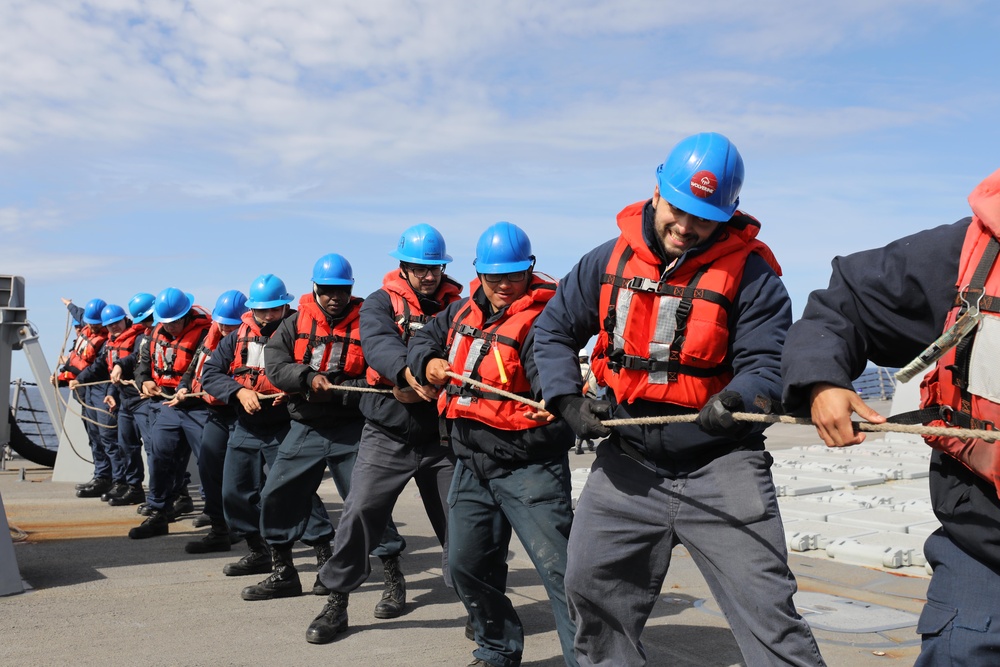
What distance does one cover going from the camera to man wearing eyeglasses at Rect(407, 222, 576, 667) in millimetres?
4410

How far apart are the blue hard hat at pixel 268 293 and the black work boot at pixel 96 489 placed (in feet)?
20.4

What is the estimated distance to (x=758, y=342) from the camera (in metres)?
3.30

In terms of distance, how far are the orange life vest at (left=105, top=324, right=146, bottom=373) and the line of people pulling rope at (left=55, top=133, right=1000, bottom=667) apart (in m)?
5.92

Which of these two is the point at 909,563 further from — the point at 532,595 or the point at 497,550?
the point at 497,550

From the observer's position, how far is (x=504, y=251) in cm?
485

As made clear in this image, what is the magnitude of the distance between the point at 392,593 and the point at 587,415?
10.4ft

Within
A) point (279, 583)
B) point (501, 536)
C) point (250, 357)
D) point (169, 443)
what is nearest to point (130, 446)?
point (169, 443)

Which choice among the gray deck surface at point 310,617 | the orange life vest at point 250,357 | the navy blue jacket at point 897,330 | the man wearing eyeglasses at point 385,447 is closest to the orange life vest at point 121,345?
the gray deck surface at point 310,617

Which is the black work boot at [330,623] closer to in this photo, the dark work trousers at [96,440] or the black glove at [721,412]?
the black glove at [721,412]

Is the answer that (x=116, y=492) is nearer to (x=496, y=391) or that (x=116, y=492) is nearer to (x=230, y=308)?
(x=230, y=308)

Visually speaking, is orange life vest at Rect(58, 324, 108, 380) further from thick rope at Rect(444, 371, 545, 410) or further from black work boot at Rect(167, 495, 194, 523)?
thick rope at Rect(444, 371, 545, 410)

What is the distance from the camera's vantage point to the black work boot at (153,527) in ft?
29.6

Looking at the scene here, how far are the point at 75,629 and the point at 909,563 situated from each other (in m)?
5.79

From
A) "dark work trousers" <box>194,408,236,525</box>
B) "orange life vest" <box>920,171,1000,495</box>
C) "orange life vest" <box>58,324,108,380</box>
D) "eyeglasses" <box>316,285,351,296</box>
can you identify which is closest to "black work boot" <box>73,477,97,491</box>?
"orange life vest" <box>58,324,108,380</box>
